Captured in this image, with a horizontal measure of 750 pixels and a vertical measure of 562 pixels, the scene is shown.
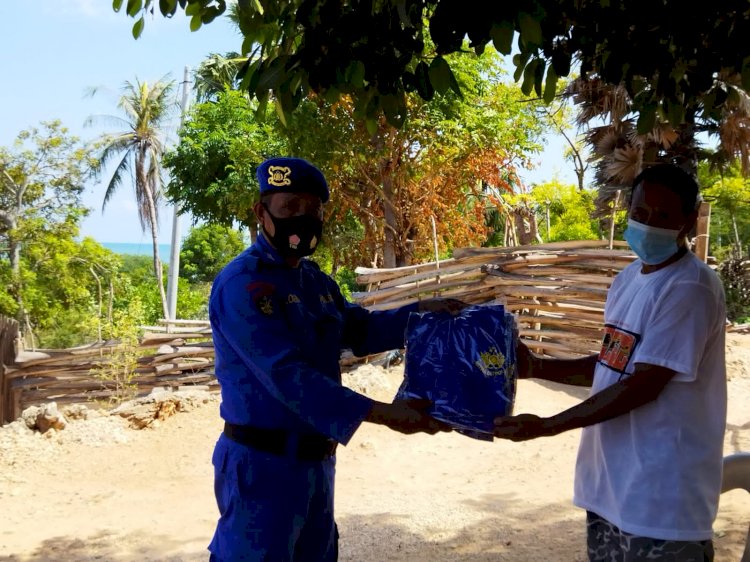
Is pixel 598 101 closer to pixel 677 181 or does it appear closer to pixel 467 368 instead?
pixel 677 181

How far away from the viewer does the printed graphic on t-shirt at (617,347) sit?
239cm

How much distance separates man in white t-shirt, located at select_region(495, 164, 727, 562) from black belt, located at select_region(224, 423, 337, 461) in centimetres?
61

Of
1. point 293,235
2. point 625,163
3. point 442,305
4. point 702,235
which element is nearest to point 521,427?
point 442,305

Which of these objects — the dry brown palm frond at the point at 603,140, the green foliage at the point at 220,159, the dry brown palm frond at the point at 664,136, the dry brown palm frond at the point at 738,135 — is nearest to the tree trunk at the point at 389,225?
the green foliage at the point at 220,159

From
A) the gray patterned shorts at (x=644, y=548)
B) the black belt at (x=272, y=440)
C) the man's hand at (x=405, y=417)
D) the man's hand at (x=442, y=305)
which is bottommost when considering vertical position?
the gray patterned shorts at (x=644, y=548)

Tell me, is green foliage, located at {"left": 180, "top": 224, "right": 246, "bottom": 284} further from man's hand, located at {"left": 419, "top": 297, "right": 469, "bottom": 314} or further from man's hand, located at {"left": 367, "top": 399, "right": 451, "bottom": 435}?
man's hand, located at {"left": 367, "top": 399, "right": 451, "bottom": 435}

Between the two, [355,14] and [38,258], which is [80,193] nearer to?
[38,258]

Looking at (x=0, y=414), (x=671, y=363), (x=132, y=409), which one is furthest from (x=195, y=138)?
(x=671, y=363)

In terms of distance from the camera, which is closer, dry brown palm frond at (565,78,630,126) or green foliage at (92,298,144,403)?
dry brown palm frond at (565,78,630,126)

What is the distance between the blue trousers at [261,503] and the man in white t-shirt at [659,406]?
0.68 meters

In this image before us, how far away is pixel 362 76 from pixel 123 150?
Result: 33.1 m

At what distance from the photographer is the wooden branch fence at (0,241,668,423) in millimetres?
10266

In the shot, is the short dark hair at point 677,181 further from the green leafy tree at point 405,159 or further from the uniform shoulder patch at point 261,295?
the green leafy tree at point 405,159

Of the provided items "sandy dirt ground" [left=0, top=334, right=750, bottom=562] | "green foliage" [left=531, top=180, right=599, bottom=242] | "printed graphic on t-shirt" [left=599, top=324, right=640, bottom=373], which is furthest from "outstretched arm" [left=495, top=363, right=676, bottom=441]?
"green foliage" [left=531, top=180, right=599, bottom=242]
